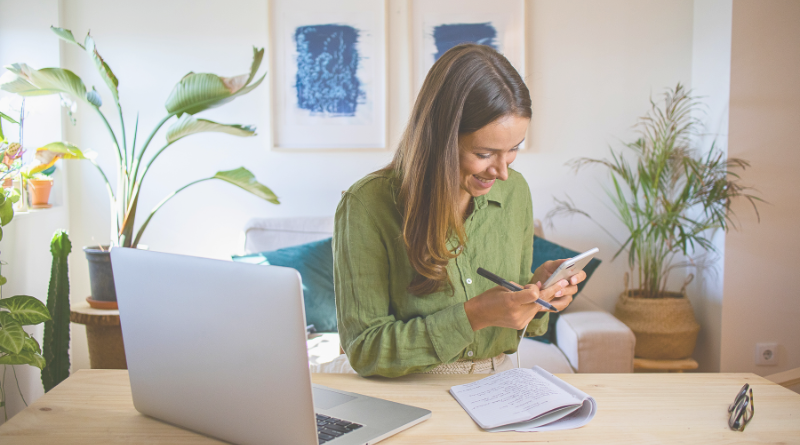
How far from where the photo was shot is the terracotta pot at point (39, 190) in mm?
2674

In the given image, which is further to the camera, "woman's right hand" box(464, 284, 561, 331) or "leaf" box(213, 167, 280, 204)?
"leaf" box(213, 167, 280, 204)

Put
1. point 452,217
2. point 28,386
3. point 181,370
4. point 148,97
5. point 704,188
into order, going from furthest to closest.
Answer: point 148,97, point 704,188, point 28,386, point 452,217, point 181,370

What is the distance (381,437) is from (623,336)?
5.46 ft

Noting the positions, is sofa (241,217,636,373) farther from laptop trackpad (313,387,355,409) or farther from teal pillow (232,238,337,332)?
laptop trackpad (313,387,355,409)

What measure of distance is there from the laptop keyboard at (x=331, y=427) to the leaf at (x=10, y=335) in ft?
3.56

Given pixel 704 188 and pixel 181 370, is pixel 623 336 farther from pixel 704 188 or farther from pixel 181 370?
pixel 181 370

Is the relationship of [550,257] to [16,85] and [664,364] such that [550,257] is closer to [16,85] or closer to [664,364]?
[664,364]

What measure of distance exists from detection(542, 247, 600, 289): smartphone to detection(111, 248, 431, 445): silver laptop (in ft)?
1.15

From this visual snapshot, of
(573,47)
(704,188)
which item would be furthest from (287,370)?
(573,47)

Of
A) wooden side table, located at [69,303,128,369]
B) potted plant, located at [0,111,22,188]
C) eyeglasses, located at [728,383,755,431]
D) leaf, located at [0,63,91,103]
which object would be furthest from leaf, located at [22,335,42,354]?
eyeglasses, located at [728,383,755,431]

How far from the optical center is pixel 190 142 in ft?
10.1

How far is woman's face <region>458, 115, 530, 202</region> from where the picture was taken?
1225mm

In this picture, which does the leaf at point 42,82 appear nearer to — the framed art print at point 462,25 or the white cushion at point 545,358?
the framed art print at point 462,25

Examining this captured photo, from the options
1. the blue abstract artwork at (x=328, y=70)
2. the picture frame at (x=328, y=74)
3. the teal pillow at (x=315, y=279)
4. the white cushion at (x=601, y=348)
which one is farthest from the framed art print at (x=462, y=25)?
the white cushion at (x=601, y=348)
